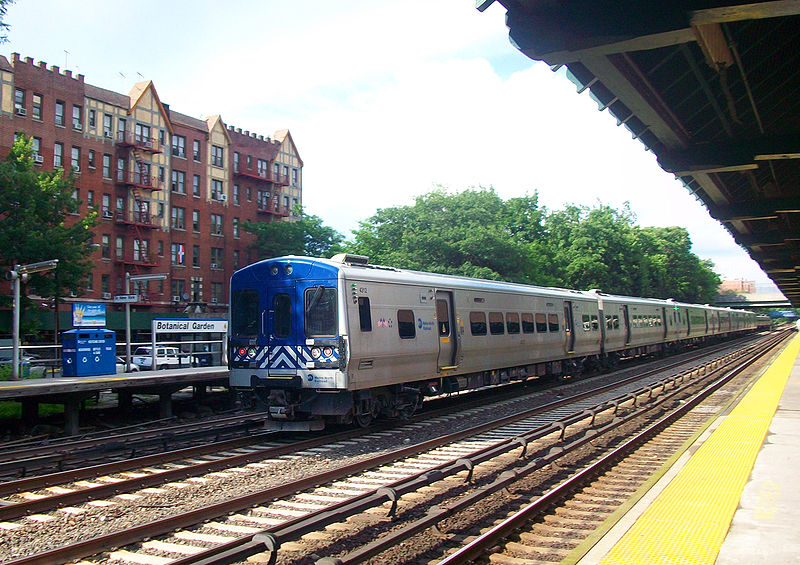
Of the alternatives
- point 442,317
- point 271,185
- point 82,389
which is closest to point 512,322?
point 442,317

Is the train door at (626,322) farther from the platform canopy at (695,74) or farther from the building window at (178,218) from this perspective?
the building window at (178,218)

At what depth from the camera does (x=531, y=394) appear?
1969 cm

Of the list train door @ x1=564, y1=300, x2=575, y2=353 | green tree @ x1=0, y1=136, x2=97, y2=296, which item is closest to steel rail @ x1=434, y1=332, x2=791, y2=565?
train door @ x1=564, y1=300, x2=575, y2=353

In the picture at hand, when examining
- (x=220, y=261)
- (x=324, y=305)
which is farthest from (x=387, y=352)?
(x=220, y=261)

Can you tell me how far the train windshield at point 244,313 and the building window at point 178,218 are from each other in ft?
119

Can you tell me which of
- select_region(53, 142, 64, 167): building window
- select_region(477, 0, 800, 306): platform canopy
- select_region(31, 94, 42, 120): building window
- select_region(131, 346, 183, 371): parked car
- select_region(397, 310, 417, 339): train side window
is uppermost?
select_region(31, 94, 42, 120): building window

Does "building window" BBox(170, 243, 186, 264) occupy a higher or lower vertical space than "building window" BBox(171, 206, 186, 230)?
lower

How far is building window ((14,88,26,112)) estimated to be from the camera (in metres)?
37.3

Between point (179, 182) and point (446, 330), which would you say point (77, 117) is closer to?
point (179, 182)

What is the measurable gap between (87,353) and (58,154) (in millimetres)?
27253

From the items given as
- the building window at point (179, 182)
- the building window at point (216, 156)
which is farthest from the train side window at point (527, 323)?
the building window at point (216, 156)

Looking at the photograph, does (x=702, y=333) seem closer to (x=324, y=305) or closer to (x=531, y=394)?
(x=531, y=394)

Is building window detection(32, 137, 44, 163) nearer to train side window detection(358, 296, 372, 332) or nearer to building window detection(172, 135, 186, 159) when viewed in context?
building window detection(172, 135, 186, 159)

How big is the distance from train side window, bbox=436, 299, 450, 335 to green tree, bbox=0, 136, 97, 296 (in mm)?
23023
